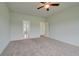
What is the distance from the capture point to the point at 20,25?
7809 mm

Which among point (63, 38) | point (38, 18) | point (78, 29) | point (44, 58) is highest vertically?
point (38, 18)

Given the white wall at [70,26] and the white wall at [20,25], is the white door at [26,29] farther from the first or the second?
the white wall at [70,26]

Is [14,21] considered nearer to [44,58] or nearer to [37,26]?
[37,26]

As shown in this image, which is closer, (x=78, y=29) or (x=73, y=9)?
(x=78, y=29)

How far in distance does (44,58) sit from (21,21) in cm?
666

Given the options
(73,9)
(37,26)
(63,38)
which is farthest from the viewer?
(37,26)

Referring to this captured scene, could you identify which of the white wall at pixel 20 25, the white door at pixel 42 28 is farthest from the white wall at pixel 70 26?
the white door at pixel 42 28

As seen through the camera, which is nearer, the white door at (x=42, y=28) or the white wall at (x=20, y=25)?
the white wall at (x=20, y=25)

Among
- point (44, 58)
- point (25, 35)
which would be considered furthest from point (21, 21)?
point (44, 58)

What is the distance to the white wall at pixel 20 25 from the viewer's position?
7.17 m

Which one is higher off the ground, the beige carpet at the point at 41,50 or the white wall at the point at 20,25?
the white wall at the point at 20,25

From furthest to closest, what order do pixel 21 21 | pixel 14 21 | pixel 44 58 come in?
pixel 21 21
pixel 14 21
pixel 44 58

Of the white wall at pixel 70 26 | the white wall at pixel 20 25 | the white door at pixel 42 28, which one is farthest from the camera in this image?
the white door at pixel 42 28

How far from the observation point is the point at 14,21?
23.8ft
